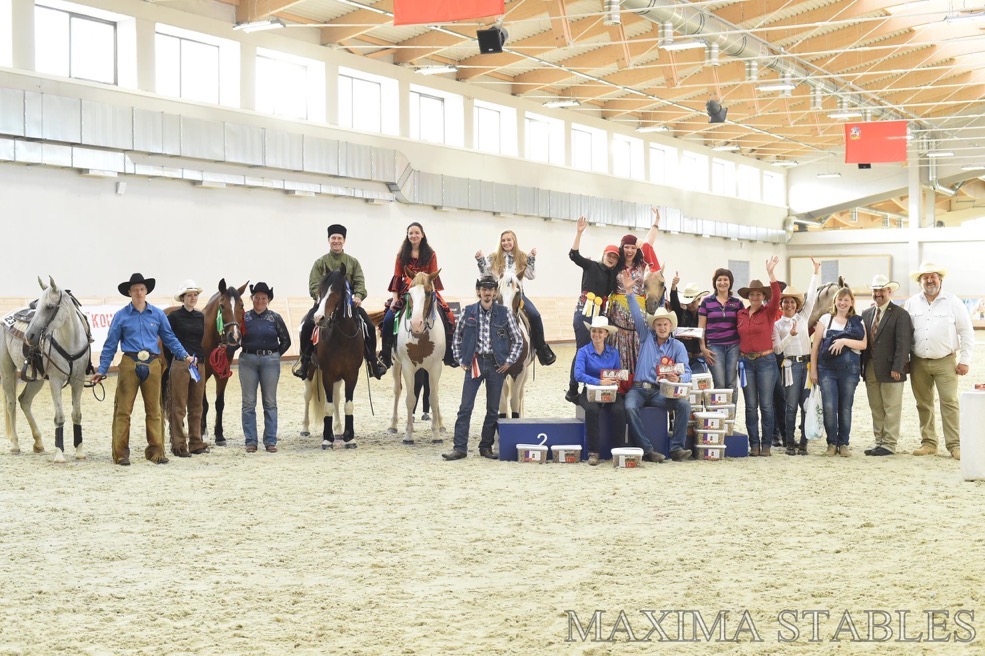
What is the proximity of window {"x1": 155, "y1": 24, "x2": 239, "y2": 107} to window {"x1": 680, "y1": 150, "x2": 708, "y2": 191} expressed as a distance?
59.9ft

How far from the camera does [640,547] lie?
5.76m

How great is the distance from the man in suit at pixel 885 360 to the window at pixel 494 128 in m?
16.1

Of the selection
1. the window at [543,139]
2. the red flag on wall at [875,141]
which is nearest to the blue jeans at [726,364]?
the red flag on wall at [875,141]

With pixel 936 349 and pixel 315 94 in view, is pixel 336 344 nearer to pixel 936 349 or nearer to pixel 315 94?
pixel 936 349

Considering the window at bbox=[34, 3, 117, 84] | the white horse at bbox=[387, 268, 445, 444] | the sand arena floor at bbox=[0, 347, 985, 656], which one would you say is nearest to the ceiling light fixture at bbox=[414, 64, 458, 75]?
the window at bbox=[34, 3, 117, 84]

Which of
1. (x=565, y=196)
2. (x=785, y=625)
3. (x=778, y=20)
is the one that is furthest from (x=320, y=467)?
(x=565, y=196)

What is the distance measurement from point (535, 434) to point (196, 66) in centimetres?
1226

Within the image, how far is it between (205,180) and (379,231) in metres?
4.58

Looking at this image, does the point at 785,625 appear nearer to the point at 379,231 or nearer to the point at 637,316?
the point at 637,316

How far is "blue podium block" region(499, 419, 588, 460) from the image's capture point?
917 cm

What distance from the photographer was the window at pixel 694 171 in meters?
33.6

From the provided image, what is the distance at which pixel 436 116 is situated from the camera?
23.8 meters

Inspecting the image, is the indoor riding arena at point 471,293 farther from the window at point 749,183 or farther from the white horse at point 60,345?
the window at point 749,183

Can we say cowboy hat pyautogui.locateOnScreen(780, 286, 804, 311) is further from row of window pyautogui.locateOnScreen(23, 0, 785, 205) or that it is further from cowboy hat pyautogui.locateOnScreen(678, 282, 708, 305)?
row of window pyautogui.locateOnScreen(23, 0, 785, 205)
